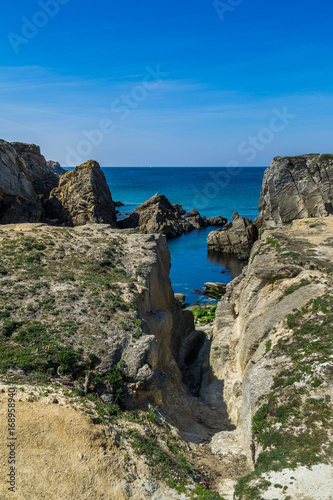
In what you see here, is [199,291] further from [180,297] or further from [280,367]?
[280,367]

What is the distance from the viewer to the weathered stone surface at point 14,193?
6856cm

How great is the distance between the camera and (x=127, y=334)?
925 inches

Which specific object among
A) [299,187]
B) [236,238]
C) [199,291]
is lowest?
[199,291]

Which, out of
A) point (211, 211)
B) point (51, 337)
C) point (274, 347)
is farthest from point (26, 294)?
point (211, 211)

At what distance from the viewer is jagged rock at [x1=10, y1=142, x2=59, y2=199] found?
300 feet

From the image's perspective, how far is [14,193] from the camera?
70.4 meters

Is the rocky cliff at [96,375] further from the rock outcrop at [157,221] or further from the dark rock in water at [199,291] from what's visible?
the rock outcrop at [157,221]

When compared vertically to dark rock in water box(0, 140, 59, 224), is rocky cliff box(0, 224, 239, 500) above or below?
below

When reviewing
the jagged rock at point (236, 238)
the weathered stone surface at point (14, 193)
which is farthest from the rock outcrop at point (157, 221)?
the weathered stone surface at point (14, 193)

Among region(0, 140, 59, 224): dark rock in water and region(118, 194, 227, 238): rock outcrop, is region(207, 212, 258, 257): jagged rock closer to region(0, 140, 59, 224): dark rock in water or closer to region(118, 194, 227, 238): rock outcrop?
region(118, 194, 227, 238): rock outcrop

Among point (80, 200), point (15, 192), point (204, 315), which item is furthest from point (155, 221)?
point (204, 315)

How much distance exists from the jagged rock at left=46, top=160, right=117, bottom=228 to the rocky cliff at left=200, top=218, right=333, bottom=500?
158 ft

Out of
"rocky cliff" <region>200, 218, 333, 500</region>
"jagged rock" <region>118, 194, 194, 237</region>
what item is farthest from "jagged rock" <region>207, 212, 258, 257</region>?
"rocky cliff" <region>200, 218, 333, 500</region>

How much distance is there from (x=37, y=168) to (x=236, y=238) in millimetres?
49474
